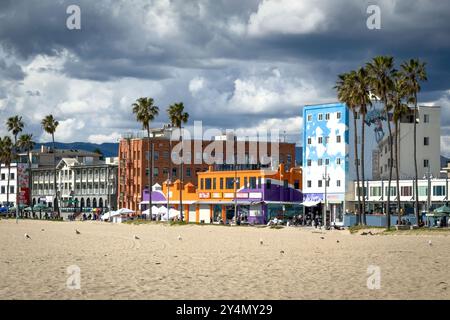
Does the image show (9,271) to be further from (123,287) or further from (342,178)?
(342,178)

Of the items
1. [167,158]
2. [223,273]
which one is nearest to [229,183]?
[167,158]

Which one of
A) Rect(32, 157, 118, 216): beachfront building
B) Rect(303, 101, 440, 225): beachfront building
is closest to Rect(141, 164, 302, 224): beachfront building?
Rect(303, 101, 440, 225): beachfront building

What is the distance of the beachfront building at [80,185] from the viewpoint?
144750mm

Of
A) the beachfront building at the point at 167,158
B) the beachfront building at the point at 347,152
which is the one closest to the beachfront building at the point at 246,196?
the beachfront building at the point at 347,152

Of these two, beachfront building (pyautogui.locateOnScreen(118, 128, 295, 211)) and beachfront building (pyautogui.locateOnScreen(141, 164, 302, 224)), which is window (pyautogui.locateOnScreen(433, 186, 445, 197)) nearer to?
beachfront building (pyautogui.locateOnScreen(141, 164, 302, 224))

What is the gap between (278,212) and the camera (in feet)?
336

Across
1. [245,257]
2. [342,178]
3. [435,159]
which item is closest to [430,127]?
[435,159]

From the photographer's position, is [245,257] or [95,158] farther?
[95,158]

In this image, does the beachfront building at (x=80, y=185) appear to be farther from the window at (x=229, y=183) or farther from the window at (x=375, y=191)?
the window at (x=375, y=191)

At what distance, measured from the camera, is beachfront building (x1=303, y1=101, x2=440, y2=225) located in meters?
99.4

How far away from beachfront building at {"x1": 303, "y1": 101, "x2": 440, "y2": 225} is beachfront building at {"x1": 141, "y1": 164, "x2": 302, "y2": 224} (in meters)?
2.42

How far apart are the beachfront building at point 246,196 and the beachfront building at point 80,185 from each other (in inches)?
1319

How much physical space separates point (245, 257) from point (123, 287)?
41.7 ft
